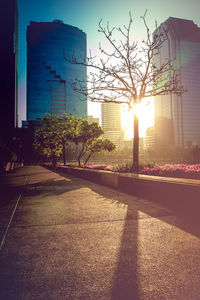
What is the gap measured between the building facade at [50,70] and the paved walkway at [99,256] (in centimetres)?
16333

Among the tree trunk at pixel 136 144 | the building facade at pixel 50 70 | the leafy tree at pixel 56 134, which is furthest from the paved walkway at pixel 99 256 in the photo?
the building facade at pixel 50 70

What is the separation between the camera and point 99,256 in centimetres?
274

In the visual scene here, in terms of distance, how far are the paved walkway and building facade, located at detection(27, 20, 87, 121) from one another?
6430 inches

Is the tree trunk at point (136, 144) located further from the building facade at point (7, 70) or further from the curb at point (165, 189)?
the building facade at point (7, 70)

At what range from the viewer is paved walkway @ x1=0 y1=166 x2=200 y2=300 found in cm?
204

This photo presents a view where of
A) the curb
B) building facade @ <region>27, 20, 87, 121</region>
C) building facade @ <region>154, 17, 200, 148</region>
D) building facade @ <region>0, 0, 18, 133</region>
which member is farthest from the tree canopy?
building facade @ <region>27, 20, 87, 121</region>

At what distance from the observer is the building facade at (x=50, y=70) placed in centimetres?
16338

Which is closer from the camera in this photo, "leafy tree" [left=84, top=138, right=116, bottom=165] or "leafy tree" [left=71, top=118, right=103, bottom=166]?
"leafy tree" [left=84, top=138, right=116, bottom=165]

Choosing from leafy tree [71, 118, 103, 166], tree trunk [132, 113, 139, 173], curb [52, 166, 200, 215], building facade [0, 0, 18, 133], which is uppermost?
building facade [0, 0, 18, 133]

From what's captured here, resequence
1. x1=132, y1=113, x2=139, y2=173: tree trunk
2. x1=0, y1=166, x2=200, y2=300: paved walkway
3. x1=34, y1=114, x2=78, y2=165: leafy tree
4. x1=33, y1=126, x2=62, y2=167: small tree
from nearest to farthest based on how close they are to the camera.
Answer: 1. x1=0, y1=166, x2=200, y2=300: paved walkway
2. x1=132, y1=113, x2=139, y2=173: tree trunk
3. x1=34, y1=114, x2=78, y2=165: leafy tree
4. x1=33, y1=126, x2=62, y2=167: small tree

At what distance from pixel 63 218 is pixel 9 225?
1031 mm

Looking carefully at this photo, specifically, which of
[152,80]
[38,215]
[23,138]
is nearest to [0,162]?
[152,80]

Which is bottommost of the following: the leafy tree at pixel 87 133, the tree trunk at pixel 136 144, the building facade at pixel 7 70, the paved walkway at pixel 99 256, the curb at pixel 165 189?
the paved walkway at pixel 99 256

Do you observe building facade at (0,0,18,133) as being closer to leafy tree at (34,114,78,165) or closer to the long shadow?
leafy tree at (34,114,78,165)
